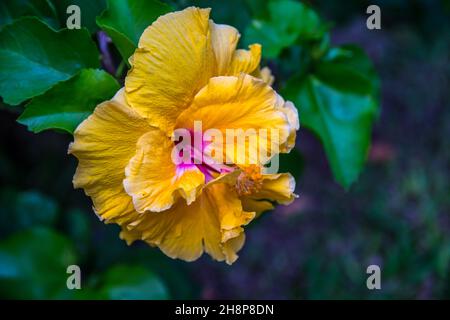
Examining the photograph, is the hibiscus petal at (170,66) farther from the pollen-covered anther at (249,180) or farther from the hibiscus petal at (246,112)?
the pollen-covered anther at (249,180)

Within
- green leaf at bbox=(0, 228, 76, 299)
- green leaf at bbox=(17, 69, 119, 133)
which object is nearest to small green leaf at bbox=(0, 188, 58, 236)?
green leaf at bbox=(0, 228, 76, 299)

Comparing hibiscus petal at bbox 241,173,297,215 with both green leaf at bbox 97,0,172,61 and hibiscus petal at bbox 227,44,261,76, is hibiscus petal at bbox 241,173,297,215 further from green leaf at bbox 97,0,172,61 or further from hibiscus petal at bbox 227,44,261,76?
green leaf at bbox 97,0,172,61

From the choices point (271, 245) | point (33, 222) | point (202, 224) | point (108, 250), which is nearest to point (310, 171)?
point (271, 245)

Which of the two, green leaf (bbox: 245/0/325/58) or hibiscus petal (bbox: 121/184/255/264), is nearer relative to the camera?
hibiscus petal (bbox: 121/184/255/264)

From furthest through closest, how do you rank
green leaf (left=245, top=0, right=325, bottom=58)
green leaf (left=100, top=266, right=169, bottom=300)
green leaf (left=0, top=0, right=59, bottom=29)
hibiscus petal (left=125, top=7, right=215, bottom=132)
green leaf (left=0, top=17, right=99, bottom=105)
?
green leaf (left=100, top=266, right=169, bottom=300) < green leaf (left=245, top=0, right=325, bottom=58) < green leaf (left=0, top=0, right=59, bottom=29) < green leaf (left=0, top=17, right=99, bottom=105) < hibiscus petal (left=125, top=7, right=215, bottom=132)

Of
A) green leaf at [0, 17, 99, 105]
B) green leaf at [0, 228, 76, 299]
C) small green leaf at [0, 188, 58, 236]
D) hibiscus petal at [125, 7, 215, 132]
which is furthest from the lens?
small green leaf at [0, 188, 58, 236]

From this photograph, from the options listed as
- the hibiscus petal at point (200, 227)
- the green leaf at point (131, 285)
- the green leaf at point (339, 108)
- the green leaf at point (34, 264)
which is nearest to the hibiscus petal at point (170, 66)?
the hibiscus petal at point (200, 227)
